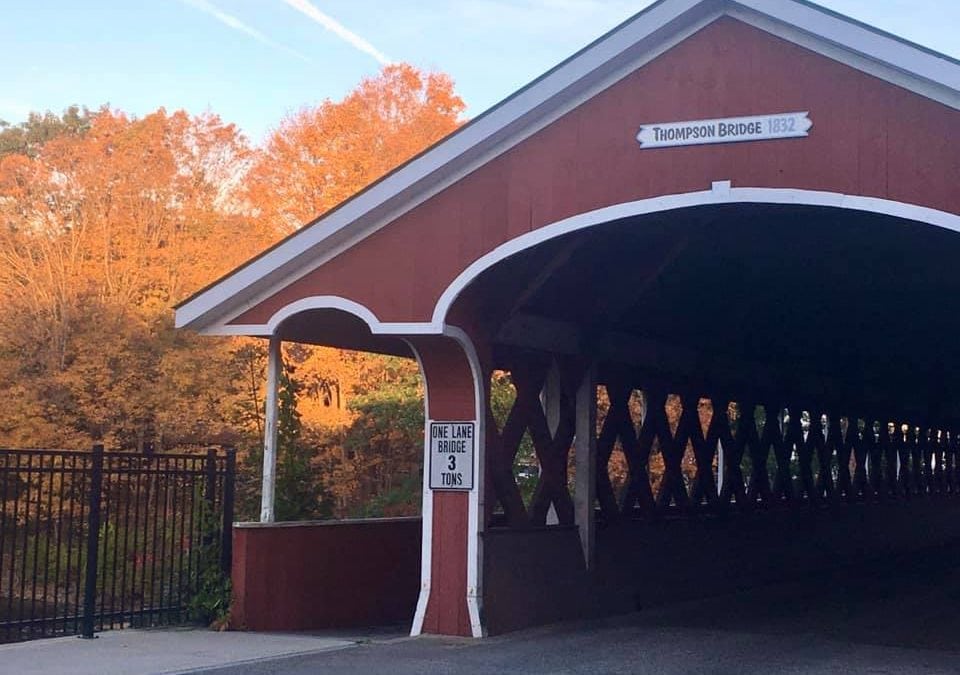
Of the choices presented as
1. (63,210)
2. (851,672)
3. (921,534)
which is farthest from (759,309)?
(63,210)

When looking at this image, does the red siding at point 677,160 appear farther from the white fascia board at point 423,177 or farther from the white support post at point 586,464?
the white support post at point 586,464

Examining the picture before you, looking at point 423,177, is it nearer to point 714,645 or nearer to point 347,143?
point 714,645

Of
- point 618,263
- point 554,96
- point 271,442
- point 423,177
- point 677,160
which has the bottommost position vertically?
point 271,442

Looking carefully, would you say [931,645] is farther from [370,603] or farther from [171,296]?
[171,296]

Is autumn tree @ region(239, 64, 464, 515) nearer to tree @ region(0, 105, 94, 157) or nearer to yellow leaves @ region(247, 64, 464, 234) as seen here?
yellow leaves @ region(247, 64, 464, 234)

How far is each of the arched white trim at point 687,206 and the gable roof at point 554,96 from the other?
0.82 meters

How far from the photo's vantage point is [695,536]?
17203 mm

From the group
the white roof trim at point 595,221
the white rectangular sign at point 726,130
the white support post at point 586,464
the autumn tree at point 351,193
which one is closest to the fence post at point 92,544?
the white roof trim at point 595,221

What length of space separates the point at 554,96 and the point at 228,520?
5189mm

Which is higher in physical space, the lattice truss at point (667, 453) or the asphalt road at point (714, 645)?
the lattice truss at point (667, 453)

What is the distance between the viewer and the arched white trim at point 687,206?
9695 millimetres

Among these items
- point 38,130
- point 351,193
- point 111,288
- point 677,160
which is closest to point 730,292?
point 677,160

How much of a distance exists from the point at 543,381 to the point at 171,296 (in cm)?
1808

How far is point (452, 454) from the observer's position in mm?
12062
